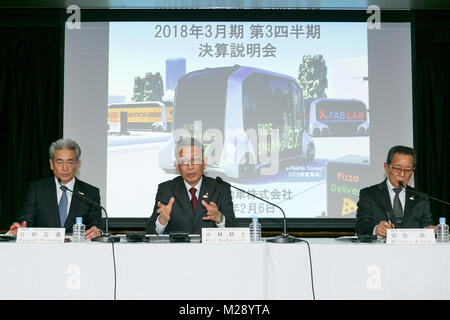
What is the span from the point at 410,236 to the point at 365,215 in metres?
0.73

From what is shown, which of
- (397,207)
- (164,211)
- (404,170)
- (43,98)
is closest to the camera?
(164,211)

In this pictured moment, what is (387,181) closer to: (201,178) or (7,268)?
(201,178)

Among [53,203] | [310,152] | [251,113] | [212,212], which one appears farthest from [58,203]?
[310,152]

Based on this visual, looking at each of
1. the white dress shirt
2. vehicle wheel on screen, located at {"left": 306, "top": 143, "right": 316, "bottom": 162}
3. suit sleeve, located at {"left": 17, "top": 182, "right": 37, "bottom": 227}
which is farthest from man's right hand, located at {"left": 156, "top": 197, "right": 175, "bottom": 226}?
vehicle wheel on screen, located at {"left": 306, "top": 143, "right": 316, "bottom": 162}

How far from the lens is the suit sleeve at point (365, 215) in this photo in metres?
3.07

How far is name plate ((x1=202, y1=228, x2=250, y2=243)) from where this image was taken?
2367 mm

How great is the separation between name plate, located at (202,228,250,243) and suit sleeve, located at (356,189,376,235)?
101cm

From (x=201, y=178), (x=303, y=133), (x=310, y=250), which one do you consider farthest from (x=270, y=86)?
(x=310, y=250)

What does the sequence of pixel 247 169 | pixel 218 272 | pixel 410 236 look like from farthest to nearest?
pixel 247 169 → pixel 410 236 → pixel 218 272

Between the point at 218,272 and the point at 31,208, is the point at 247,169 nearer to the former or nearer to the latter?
the point at 31,208

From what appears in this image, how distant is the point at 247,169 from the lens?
462 centimetres

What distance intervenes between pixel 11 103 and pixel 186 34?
1.90 meters

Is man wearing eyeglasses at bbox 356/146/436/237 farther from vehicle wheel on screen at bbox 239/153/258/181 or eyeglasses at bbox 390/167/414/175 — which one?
vehicle wheel on screen at bbox 239/153/258/181

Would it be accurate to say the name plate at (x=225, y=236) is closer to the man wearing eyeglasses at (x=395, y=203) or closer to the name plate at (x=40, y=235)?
the name plate at (x=40, y=235)
